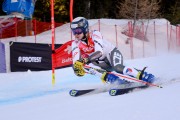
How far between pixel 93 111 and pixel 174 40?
2119 centimetres

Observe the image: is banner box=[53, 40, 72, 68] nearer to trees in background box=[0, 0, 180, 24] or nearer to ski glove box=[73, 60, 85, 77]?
ski glove box=[73, 60, 85, 77]

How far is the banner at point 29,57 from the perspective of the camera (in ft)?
44.4

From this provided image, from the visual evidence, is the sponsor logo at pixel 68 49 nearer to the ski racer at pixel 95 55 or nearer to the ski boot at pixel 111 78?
the ski racer at pixel 95 55

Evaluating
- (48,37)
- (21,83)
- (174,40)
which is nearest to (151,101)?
(21,83)

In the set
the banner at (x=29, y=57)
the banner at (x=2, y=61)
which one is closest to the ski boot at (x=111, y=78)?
the banner at (x=2, y=61)

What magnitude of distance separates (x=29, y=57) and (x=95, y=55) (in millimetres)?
7418

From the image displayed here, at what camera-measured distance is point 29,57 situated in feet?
45.5

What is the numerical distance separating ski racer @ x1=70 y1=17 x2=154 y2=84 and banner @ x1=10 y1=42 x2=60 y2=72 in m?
6.52

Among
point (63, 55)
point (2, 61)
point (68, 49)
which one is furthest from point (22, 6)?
point (2, 61)

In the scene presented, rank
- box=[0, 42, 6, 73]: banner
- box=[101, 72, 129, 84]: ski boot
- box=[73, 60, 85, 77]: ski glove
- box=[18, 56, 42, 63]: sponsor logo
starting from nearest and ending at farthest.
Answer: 1. box=[73, 60, 85, 77]: ski glove
2. box=[101, 72, 129, 84]: ski boot
3. box=[0, 42, 6, 73]: banner
4. box=[18, 56, 42, 63]: sponsor logo

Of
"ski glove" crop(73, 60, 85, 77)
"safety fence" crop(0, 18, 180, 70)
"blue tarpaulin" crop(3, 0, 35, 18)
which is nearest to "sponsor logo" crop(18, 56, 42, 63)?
"safety fence" crop(0, 18, 180, 70)

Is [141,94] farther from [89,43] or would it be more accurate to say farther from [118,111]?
[89,43]

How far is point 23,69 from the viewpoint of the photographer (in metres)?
13.7

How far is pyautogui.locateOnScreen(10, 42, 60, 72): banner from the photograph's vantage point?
13.5 m
